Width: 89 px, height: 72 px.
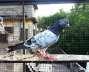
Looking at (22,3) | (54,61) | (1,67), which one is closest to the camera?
(54,61)

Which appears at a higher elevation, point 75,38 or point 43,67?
point 75,38

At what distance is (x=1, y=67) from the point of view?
246 cm

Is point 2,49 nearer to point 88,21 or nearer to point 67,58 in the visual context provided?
point 67,58

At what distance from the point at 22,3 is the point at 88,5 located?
0.46 meters

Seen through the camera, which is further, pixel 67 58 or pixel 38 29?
pixel 38 29

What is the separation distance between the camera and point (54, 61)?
1666 mm

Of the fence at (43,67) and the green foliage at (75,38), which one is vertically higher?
the green foliage at (75,38)

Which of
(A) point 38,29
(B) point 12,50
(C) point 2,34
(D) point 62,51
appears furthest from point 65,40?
(B) point 12,50

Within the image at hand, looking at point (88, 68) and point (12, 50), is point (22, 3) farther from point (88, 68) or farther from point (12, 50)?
point (88, 68)

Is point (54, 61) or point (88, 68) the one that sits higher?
point (54, 61)

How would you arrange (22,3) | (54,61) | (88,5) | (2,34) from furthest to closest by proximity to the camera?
(2,34)
(88,5)
(22,3)
(54,61)

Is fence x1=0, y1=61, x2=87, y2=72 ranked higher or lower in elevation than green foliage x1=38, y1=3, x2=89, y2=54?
lower

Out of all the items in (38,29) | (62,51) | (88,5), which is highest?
(88,5)

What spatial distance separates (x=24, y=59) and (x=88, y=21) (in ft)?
2.62
